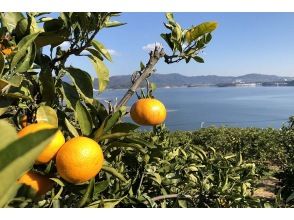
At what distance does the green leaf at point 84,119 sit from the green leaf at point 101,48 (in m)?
0.28

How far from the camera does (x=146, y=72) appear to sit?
1.06 meters

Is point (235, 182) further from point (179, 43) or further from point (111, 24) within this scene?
point (111, 24)

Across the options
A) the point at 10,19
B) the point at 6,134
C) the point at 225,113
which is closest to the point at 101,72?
the point at 10,19

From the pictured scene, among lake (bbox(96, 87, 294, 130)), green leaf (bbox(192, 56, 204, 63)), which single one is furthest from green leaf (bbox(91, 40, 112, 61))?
green leaf (bbox(192, 56, 204, 63))

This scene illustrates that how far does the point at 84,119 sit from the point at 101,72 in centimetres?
34

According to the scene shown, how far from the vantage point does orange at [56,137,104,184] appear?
71cm

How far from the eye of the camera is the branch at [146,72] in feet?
3.40

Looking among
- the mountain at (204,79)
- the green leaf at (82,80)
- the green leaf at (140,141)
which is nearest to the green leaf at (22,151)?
the green leaf at (140,141)

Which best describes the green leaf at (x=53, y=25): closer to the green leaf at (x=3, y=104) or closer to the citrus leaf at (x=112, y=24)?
the citrus leaf at (x=112, y=24)

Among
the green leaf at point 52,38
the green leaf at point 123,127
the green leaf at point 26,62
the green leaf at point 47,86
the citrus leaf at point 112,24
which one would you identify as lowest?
the green leaf at point 123,127

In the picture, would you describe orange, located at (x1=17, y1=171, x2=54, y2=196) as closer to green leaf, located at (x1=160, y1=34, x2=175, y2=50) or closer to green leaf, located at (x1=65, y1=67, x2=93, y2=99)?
green leaf, located at (x1=65, y1=67, x2=93, y2=99)

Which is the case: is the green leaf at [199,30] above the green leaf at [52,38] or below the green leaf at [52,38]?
above

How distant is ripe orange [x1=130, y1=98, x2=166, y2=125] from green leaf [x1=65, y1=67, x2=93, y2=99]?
1.22ft

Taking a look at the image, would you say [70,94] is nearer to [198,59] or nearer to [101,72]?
[101,72]
